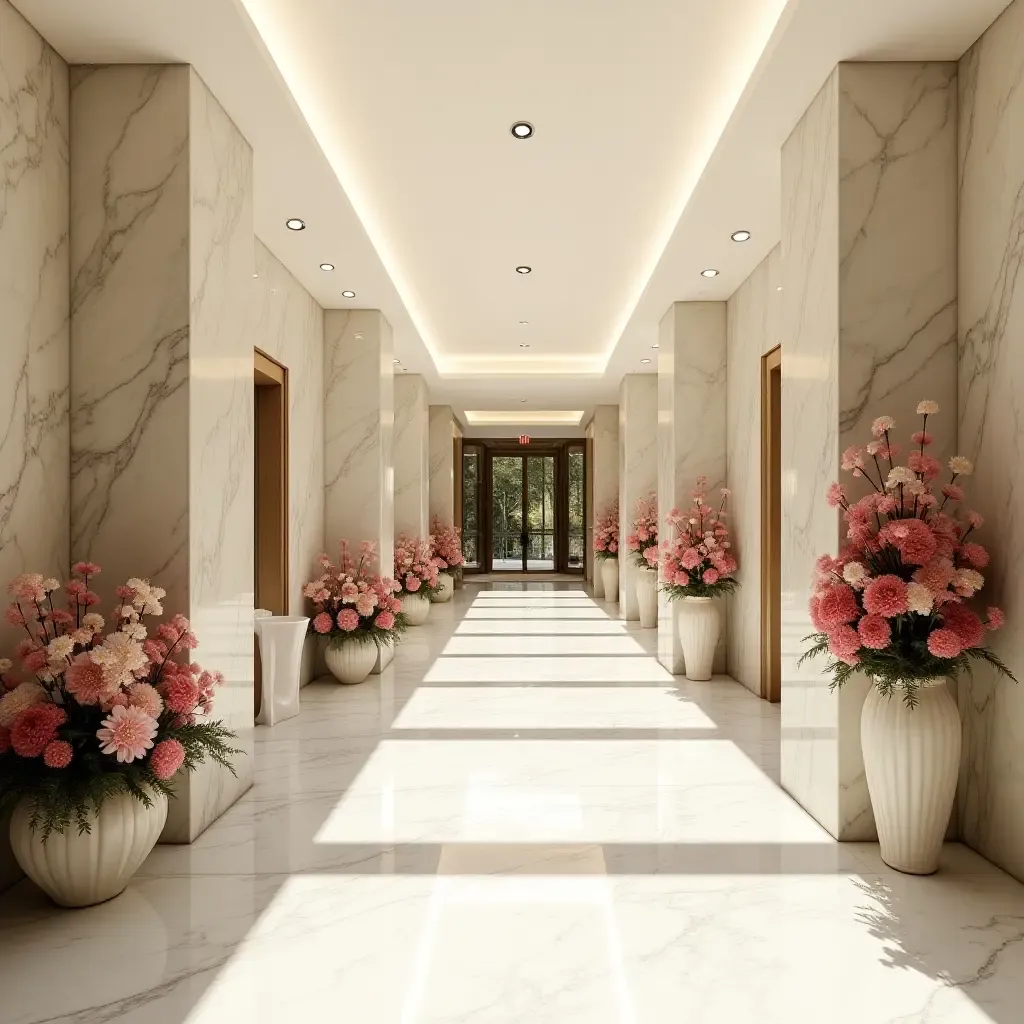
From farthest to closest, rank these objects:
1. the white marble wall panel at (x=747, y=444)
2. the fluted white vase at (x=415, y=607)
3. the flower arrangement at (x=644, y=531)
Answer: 1. the fluted white vase at (x=415, y=607)
2. the flower arrangement at (x=644, y=531)
3. the white marble wall panel at (x=747, y=444)

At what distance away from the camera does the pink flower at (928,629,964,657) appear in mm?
2588

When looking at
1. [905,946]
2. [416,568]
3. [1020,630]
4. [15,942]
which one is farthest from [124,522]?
[416,568]

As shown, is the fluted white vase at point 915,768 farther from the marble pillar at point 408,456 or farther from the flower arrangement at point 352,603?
the marble pillar at point 408,456

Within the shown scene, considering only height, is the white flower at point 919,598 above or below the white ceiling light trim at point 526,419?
below

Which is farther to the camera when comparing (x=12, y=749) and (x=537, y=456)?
(x=537, y=456)

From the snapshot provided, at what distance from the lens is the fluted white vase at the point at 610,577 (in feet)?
37.9

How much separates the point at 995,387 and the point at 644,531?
5133 millimetres

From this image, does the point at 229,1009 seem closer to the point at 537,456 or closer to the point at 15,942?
the point at 15,942

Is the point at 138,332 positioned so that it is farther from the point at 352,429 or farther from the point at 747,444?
the point at 747,444

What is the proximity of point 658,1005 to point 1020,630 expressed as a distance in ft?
5.82

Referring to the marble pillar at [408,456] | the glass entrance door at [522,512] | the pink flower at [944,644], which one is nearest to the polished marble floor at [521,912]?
the pink flower at [944,644]

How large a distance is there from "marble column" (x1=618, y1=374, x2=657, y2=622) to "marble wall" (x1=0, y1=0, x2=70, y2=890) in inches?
259

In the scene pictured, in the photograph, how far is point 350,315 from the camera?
6.55 meters

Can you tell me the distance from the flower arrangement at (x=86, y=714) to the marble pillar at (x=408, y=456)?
6503 mm
